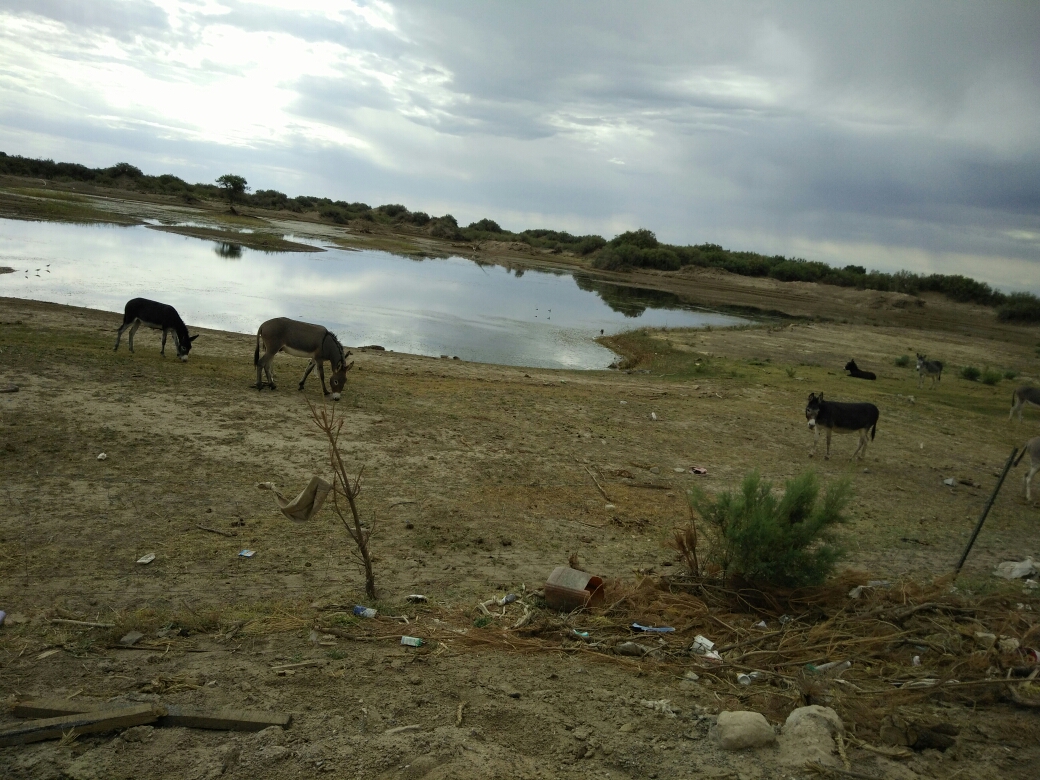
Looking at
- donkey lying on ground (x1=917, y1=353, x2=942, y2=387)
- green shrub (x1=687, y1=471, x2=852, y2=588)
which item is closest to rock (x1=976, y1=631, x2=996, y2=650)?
green shrub (x1=687, y1=471, x2=852, y2=588)

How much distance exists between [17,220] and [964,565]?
163 ft

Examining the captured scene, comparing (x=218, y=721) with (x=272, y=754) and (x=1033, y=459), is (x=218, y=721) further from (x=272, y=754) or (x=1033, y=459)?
(x=1033, y=459)

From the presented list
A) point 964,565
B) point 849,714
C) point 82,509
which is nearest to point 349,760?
point 849,714

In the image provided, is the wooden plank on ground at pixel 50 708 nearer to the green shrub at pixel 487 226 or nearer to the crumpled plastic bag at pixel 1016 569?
the crumpled plastic bag at pixel 1016 569

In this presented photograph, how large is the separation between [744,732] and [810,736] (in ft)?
1.41

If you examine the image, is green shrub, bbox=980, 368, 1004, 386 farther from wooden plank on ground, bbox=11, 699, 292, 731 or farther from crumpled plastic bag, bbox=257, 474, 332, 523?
wooden plank on ground, bbox=11, 699, 292, 731

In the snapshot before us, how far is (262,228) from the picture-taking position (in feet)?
222

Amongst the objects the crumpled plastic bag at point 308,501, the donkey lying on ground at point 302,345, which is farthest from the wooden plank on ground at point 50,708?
the donkey lying on ground at point 302,345

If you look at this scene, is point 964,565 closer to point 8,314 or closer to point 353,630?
point 353,630

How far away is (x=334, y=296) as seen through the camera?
33.8 m

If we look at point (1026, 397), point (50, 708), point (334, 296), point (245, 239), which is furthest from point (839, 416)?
point (245, 239)

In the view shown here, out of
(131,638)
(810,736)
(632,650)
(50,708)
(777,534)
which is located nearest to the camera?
(50,708)

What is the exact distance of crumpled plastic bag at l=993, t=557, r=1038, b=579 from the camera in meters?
8.55

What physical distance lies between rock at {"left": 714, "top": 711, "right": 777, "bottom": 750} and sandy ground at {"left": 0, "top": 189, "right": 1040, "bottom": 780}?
86mm
